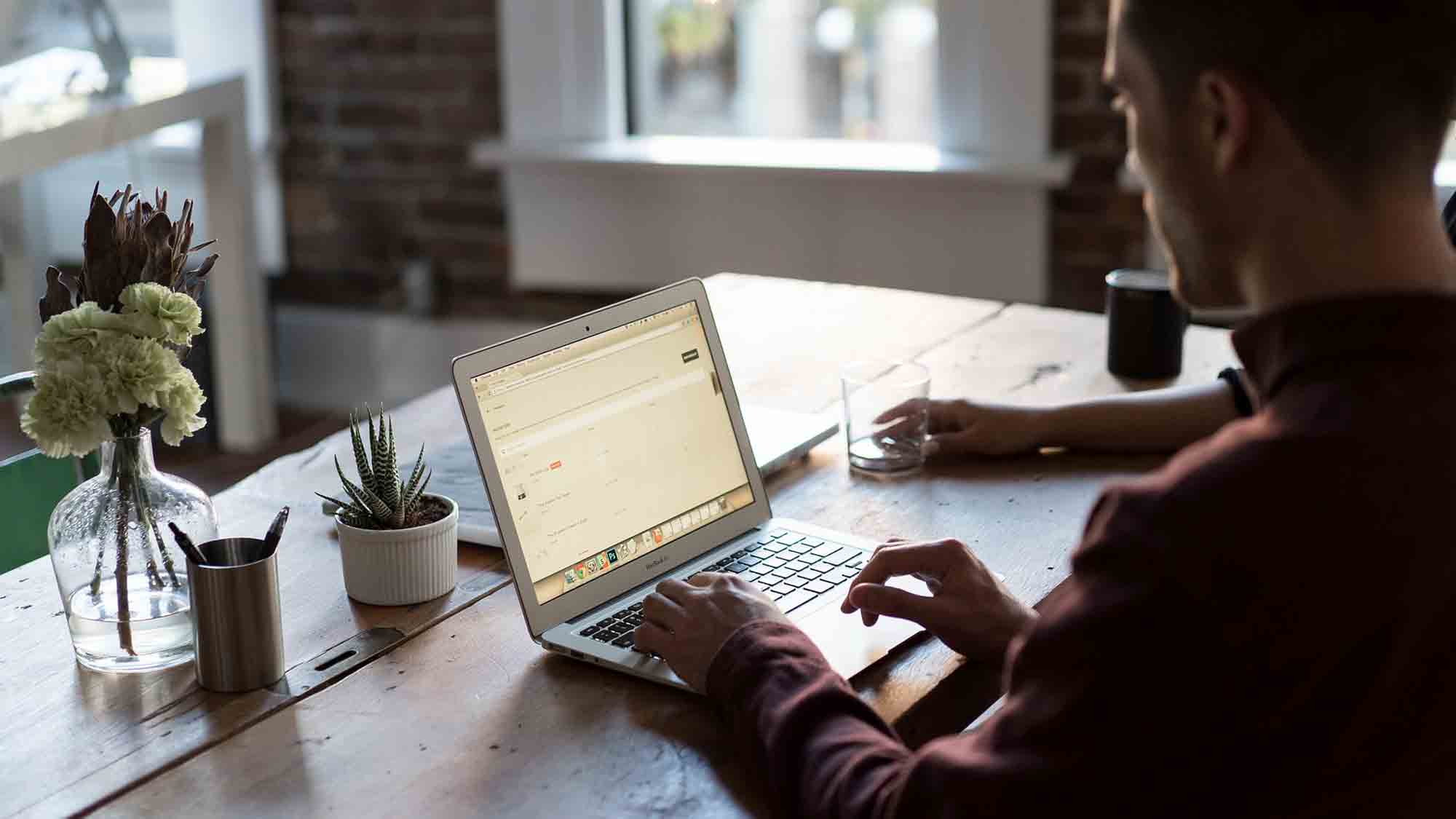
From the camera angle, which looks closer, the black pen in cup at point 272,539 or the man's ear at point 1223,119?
the man's ear at point 1223,119

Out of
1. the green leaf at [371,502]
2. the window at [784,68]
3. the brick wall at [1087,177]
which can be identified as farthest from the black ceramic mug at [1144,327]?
the window at [784,68]

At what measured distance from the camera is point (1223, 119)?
0.87 metres

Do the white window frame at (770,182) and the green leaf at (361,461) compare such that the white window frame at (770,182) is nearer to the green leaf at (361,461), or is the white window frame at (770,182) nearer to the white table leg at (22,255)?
the white table leg at (22,255)

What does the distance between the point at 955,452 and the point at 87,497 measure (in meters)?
0.92

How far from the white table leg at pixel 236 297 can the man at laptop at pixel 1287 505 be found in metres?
3.13

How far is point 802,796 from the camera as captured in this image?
3.44ft

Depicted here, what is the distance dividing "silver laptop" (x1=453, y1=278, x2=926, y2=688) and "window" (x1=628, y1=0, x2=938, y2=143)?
2.18 metres

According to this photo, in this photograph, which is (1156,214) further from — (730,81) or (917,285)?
(730,81)

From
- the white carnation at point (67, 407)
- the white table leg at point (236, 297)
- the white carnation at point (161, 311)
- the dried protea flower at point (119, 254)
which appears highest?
the dried protea flower at point (119, 254)

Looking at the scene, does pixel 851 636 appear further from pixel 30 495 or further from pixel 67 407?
pixel 30 495

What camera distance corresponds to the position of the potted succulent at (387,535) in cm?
138

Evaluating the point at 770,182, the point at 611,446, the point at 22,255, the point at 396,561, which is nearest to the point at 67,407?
the point at 396,561

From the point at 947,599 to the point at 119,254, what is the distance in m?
0.71

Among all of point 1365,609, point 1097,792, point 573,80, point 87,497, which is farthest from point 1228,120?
point 573,80
